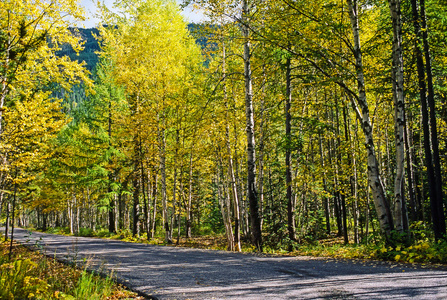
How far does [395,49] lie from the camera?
7.38m

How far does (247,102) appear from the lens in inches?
396

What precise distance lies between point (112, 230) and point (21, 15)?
16.6m

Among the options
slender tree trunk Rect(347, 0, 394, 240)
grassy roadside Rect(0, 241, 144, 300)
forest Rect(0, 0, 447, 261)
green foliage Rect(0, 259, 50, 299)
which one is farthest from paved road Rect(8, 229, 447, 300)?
forest Rect(0, 0, 447, 261)

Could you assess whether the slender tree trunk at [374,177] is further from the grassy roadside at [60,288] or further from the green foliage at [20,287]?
the green foliage at [20,287]

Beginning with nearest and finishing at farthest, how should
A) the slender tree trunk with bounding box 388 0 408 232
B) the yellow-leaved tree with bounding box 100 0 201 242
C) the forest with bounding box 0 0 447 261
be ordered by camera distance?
1. the slender tree trunk with bounding box 388 0 408 232
2. the forest with bounding box 0 0 447 261
3. the yellow-leaved tree with bounding box 100 0 201 242

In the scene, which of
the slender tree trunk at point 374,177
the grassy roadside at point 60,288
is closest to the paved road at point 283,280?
the grassy roadside at point 60,288

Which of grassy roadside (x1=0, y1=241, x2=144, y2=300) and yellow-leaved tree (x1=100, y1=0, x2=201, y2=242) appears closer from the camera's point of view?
grassy roadside (x1=0, y1=241, x2=144, y2=300)

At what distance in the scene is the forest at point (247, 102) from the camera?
296 inches

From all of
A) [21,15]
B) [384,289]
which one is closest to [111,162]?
[21,15]

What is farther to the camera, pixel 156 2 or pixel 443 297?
pixel 156 2

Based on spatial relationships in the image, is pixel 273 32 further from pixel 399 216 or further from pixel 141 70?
pixel 141 70

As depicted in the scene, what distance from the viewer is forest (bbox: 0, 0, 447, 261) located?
7.51 m

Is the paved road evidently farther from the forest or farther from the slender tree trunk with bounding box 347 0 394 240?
the forest

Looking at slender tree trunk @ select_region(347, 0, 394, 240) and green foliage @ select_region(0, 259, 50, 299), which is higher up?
slender tree trunk @ select_region(347, 0, 394, 240)
